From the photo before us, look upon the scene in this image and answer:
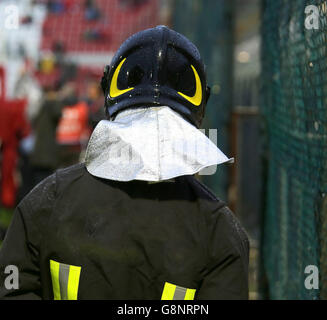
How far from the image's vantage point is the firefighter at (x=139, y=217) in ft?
6.64

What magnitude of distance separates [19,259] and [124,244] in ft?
1.03

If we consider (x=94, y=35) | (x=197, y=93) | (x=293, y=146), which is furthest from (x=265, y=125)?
(x=94, y=35)

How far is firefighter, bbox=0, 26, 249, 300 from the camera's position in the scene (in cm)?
203

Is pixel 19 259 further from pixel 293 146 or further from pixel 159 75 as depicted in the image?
pixel 293 146

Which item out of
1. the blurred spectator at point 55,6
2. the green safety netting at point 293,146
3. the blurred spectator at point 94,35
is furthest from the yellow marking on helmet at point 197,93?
the blurred spectator at point 55,6

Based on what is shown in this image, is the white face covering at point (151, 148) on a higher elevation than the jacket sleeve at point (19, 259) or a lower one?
higher

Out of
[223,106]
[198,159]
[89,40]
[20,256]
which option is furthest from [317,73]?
[89,40]

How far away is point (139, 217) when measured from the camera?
2061mm

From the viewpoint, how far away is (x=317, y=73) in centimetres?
261

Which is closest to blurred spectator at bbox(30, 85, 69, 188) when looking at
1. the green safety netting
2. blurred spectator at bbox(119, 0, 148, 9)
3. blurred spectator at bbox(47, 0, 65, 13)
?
the green safety netting

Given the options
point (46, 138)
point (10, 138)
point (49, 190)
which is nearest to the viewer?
point (49, 190)

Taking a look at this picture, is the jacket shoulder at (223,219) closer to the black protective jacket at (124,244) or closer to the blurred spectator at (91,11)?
the black protective jacket at (124,244)
